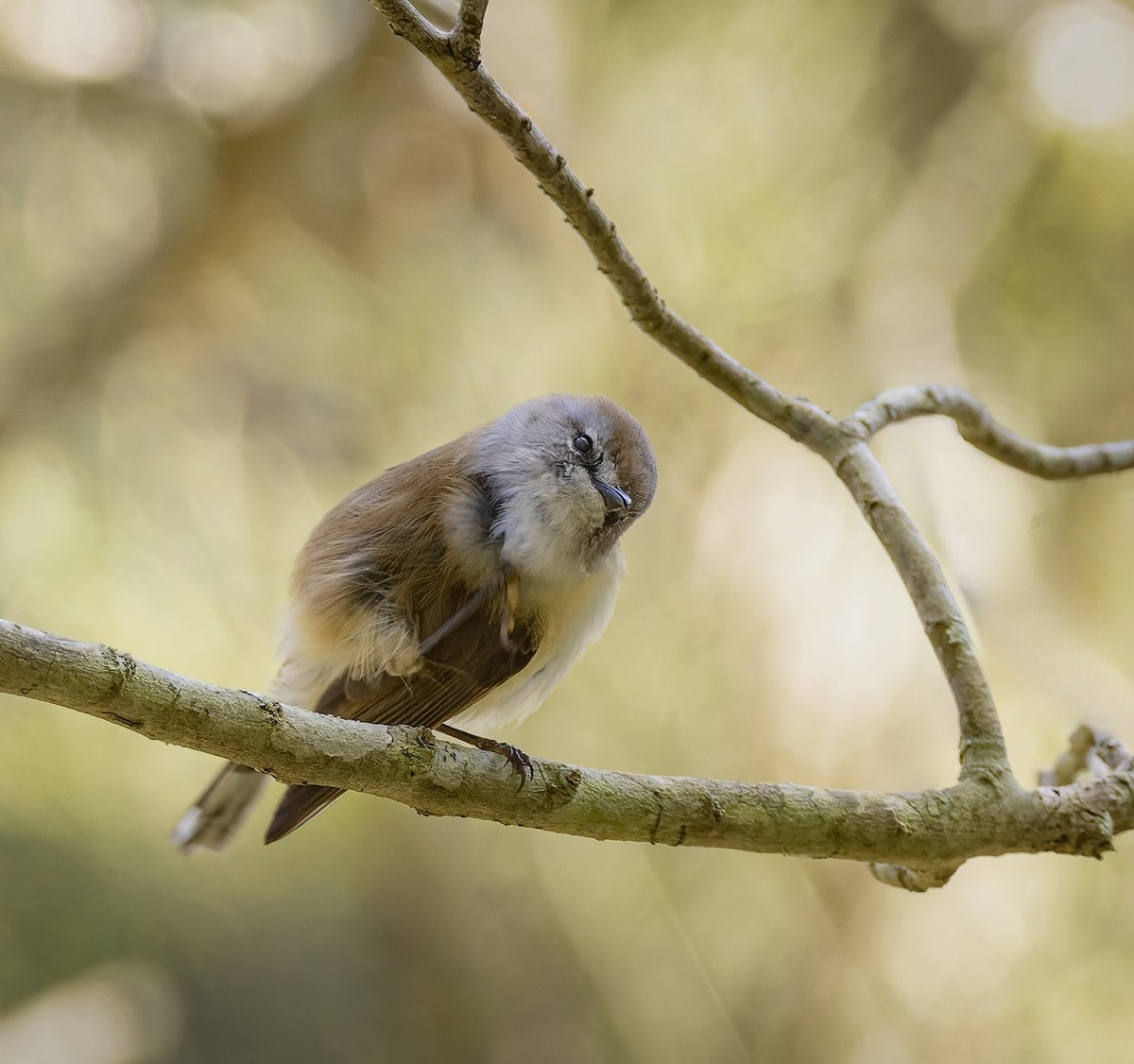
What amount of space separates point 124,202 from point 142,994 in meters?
2.38

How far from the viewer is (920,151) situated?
3.28 metres

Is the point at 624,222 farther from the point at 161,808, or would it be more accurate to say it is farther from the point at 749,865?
the point at 161,808

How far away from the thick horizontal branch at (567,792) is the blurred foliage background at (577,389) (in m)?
1.18

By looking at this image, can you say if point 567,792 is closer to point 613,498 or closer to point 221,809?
point 613,498

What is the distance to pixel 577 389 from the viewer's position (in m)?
3.24

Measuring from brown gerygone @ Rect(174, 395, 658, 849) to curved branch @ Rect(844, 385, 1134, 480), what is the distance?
468 mm

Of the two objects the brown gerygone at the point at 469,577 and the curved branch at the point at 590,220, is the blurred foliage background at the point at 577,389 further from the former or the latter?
the brown gerygone at the point at 469,577

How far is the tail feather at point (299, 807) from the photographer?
174 cm

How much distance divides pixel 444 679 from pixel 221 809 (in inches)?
24.2

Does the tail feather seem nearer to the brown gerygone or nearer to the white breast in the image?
the brown gerygone

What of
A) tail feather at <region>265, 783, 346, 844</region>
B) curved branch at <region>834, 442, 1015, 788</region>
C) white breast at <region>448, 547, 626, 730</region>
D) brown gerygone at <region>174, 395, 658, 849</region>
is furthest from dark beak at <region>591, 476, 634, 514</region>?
tail feather at <region>265, 783, 346, 844</region>

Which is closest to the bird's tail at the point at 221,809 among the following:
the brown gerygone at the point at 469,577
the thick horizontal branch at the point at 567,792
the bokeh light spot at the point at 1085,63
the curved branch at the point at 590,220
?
the brown gerygone at the point at 469,577

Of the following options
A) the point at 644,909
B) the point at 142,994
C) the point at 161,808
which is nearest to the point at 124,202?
the point at 161,808

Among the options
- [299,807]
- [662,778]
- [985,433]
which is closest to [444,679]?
[299,807]
